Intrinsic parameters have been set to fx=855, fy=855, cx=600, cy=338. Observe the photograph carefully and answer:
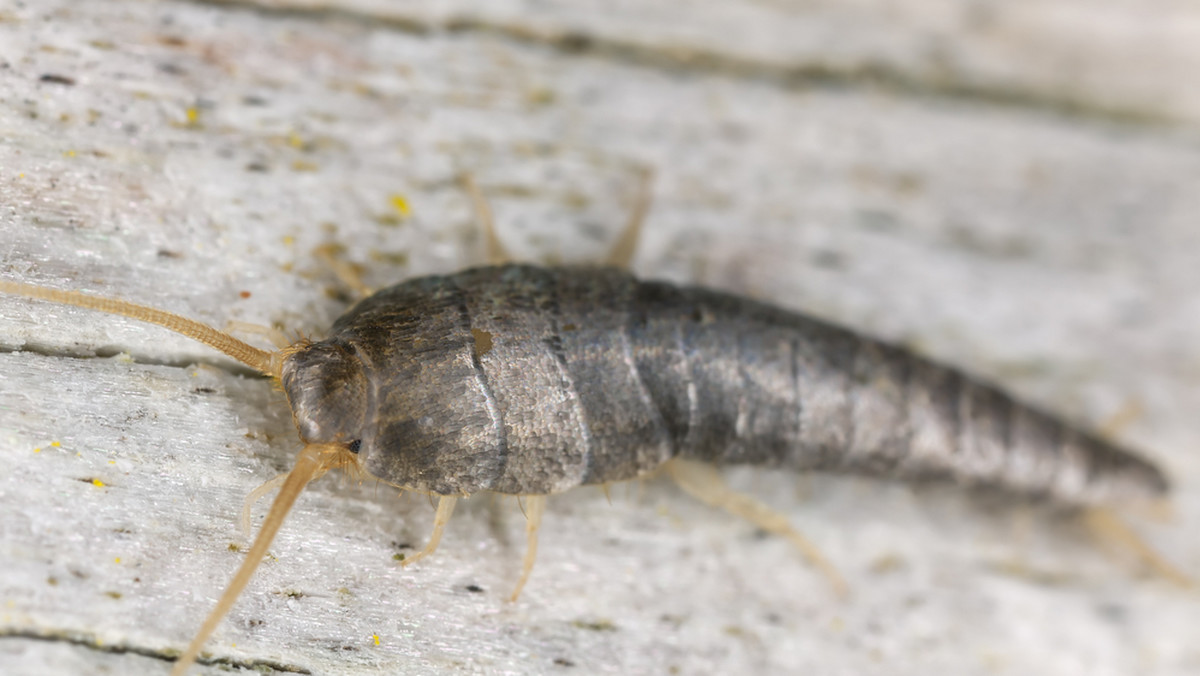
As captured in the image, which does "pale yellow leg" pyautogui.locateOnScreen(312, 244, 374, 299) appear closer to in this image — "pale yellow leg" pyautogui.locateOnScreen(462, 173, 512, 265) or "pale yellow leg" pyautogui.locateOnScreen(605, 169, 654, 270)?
"pale yellow leg" pyautogui.locateOnScreen(462, 173, 512, 265)

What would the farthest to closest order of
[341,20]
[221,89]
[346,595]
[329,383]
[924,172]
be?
[924,172] → [341,20] → [221,89] → [346,595] → [329,383]

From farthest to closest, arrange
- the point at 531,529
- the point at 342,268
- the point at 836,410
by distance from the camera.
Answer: the point at 836,410 < the point at 342,268 < the point at 531,529

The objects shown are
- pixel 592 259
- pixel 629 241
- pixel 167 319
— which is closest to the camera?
pixel 167 319

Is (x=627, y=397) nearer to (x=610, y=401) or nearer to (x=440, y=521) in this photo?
(x=610, y=401)

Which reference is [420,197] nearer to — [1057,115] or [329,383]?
[329,383]

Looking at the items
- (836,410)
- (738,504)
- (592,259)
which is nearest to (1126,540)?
(836,410)

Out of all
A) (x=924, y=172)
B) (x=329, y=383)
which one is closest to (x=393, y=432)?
(x=329, y=383)

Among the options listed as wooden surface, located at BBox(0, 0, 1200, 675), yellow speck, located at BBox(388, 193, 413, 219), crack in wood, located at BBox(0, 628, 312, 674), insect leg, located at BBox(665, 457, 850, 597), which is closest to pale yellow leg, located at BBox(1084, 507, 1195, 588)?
wooden surface, located at BBox(0, 0, 1200, 675)
